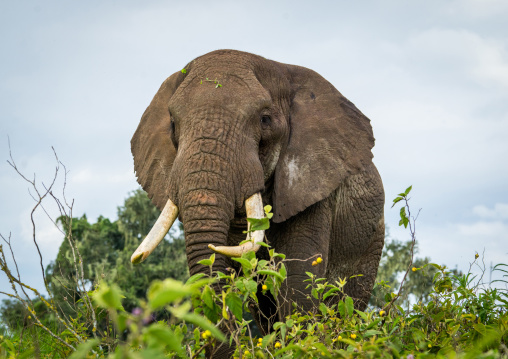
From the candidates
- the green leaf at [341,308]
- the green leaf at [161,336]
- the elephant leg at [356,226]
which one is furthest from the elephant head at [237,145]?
the green leaf at [161,336]

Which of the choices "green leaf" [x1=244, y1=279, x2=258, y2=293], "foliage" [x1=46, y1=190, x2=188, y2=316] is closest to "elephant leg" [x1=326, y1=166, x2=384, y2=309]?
"green leaf" [x1=244, y1=279, x2=258, y2=293]

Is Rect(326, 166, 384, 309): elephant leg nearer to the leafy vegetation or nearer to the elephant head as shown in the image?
the elephant head

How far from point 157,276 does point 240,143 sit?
21763 millimetres

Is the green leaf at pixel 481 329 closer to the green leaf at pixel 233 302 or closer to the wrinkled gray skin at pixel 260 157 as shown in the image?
the green leaf at pixel 233 302

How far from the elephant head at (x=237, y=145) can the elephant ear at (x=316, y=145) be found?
1 cm

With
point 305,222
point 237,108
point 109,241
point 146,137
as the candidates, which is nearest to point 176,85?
point 146,137

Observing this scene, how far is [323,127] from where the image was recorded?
723 cm

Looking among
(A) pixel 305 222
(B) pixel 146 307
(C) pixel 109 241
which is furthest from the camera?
(C) pixel 109 241

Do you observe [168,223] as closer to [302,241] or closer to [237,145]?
[237,145]

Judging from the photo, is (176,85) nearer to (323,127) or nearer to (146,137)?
(146,137)

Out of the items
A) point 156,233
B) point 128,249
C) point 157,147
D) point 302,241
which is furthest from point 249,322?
point 128,249

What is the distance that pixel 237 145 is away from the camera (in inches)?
243

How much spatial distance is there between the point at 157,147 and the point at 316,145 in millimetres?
1749

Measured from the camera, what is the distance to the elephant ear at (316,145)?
22.1 ft
